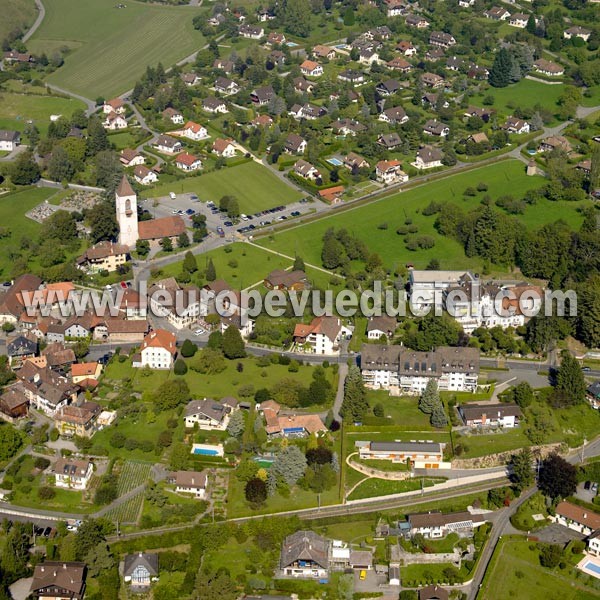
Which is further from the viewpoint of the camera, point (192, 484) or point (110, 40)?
point (110, 40)

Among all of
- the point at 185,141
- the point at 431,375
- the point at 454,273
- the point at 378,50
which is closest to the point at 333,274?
the point at 454,273

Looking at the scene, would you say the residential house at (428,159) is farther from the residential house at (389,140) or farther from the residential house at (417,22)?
the residential house at (417,22)

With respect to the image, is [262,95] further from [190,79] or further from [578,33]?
[578,33]

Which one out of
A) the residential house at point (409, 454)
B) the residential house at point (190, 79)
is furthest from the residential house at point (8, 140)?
the residential house at point (409, 454)

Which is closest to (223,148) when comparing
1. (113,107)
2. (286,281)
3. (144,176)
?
(144,176)

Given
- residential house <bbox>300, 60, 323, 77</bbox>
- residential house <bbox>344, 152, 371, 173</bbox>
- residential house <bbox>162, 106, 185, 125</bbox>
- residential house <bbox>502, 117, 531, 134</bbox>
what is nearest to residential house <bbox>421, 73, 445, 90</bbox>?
residential house <bbox>300, 60, 323, 77</bbox>

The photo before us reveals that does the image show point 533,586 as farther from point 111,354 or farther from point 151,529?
point 111,354
